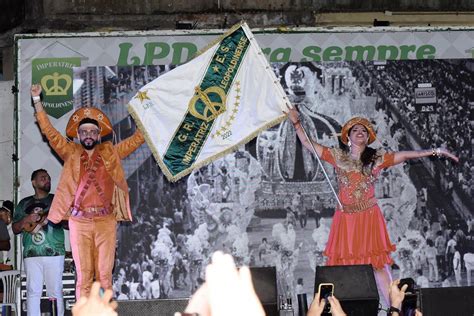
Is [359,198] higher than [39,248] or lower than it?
higher

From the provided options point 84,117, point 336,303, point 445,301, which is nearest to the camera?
point 336,303

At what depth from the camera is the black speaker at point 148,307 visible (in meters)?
7.37

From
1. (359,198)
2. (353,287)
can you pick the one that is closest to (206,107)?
(359,198)

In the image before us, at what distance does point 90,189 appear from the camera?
1036cm

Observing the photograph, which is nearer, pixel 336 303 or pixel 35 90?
pixel 336 303

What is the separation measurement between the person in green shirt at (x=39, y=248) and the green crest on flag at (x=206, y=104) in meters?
1.32

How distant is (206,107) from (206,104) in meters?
0.03

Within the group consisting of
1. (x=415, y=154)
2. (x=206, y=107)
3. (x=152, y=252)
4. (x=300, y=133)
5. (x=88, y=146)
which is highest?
(x=206, y=107)

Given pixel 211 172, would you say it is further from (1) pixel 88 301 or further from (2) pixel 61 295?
(1) pixel 88 301

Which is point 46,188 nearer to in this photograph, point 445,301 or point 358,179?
point 358,179

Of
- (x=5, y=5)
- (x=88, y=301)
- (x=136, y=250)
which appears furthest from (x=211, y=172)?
(x=88, y=301)

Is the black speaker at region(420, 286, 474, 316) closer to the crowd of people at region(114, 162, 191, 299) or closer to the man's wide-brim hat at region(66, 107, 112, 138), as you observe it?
the crowd of people at region(114, 162, 191, 299)

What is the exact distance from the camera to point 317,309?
412 centimetres

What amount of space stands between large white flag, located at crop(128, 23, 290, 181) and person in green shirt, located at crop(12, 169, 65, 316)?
1.26 metres
